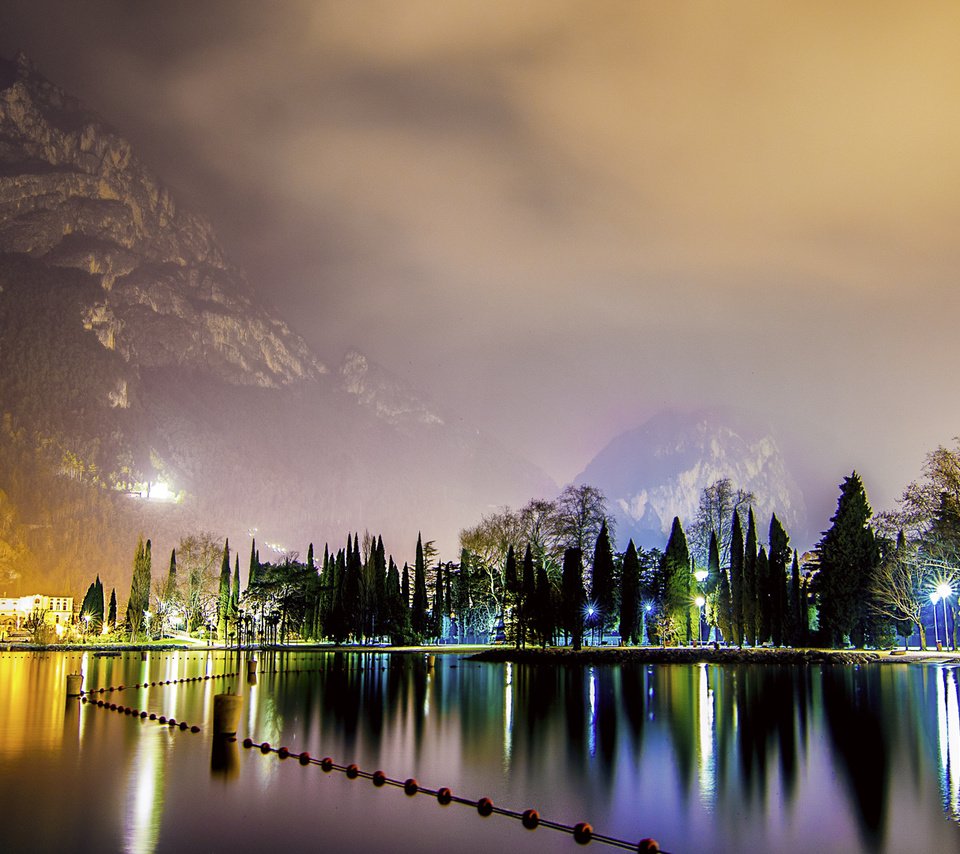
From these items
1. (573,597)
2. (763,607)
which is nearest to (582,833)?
(573,597)

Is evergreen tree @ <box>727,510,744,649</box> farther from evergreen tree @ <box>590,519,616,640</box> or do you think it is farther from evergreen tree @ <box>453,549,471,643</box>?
evergreen tree @ <box>453,549,471,643</box>

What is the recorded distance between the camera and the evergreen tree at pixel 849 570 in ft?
234

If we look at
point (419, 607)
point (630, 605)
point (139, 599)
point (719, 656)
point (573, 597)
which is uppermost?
point (573, 597)

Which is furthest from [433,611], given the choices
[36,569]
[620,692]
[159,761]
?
[36,569]

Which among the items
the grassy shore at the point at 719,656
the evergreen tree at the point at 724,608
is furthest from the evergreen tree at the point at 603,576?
the grassy shore at the point at 719,656

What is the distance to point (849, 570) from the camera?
7162 centimetres

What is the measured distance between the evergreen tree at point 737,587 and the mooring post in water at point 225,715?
60142mm

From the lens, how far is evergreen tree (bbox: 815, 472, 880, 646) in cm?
7119

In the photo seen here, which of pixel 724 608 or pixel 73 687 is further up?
pixel 724 608

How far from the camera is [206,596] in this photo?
426ft

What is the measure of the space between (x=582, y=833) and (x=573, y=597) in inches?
2379

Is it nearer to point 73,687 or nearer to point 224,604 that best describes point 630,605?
point 73,687

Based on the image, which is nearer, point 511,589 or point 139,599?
point 511,589

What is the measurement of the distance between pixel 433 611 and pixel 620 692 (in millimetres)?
63937
